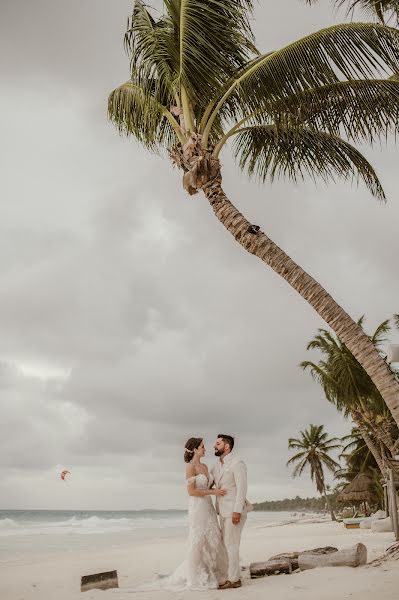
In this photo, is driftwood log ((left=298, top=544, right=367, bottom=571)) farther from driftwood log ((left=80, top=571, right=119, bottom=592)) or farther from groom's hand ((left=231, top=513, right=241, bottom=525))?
driftwood log ((left=80, top=571, right=119, bottom=592))

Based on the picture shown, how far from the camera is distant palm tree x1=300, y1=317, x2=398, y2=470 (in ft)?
79.6

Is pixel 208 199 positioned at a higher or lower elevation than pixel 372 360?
higher

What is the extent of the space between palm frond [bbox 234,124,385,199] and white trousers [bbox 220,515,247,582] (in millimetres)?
4948

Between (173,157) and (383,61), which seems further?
(173,157)

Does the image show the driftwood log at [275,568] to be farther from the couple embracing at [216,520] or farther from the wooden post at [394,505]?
the wooden post at [394,505]

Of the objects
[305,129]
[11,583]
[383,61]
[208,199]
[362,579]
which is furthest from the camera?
[11,583]

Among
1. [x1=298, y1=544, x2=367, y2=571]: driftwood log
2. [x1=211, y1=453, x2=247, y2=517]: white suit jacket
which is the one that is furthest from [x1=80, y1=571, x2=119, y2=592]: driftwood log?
[x1=298, y1=544, x2=367, y2=571]: driftwood log

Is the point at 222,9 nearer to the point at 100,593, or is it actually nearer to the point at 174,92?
the point at 174,92

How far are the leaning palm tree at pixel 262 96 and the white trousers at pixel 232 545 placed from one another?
8.41 feet

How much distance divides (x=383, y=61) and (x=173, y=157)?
2.90m

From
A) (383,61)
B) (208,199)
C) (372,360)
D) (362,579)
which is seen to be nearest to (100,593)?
(362,579)

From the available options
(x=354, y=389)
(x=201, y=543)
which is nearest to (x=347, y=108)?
(x=201, y=543)

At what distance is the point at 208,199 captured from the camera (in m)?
Answer: 7.23

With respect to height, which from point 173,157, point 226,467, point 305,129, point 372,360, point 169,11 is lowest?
point 226,467
